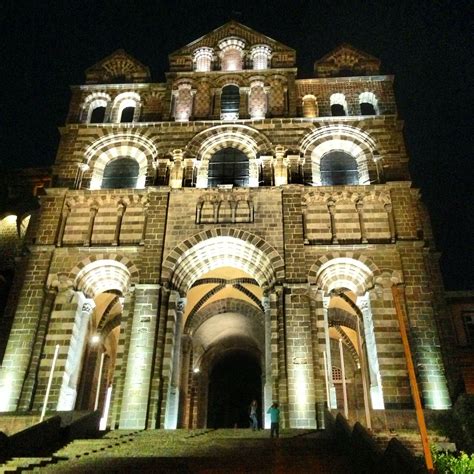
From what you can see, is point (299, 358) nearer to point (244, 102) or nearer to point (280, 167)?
point (280, 167)

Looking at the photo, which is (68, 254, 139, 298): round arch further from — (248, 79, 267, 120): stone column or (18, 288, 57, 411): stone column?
(248, 79, 267, 120): stone column

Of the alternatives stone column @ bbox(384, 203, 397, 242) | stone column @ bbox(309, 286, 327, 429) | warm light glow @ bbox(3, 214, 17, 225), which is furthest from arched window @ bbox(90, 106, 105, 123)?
stone column @ bbox(384, 203, 397, 242)

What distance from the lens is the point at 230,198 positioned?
71.6 feet

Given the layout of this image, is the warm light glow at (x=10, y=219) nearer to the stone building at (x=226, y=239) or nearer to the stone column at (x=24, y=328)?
the stone building at (x=226, y=239)

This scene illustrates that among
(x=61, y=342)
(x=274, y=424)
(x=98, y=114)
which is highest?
(x=98, y=114)

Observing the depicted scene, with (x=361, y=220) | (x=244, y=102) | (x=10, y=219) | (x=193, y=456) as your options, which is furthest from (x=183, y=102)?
(x=193, y=456)

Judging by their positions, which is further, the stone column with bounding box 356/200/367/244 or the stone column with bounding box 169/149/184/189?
the stone column with bounding box 169/149/184/189

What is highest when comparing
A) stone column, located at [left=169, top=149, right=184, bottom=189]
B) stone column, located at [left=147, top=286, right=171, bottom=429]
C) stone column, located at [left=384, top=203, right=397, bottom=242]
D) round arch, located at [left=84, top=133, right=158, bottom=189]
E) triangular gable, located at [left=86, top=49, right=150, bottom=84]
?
triangular gable, located at [left=86, top=49, right=150, bottom=84]

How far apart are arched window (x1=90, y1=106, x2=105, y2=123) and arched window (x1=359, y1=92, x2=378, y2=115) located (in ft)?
41.9

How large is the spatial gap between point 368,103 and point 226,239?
1060 cm

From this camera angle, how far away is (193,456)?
12.6 meters

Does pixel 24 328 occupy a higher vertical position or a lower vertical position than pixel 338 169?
lower

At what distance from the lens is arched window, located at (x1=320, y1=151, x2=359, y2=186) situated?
23062mm

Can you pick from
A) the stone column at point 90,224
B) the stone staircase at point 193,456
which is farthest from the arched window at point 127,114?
the stone staircase at point 193,456
